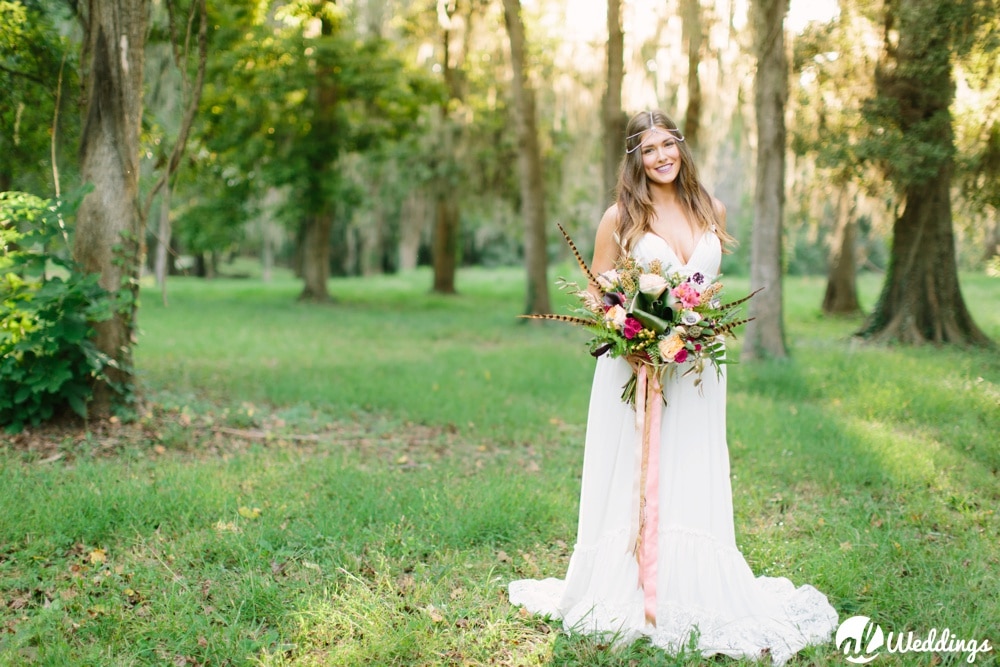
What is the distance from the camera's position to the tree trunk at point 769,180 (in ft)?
31.9

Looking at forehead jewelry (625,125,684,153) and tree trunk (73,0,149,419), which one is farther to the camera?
tree trunk (73,0,149,419)

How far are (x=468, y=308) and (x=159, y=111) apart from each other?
7726 mm

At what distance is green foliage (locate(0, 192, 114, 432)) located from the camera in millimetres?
5289

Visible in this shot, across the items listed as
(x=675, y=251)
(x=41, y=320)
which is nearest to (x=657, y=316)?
(x=675, y=251)

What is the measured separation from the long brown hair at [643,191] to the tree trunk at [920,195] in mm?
8526

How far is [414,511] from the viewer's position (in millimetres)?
4727

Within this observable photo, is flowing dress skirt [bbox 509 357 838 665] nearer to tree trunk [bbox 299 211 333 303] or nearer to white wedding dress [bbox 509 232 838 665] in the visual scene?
white wedding dress [bbox 509 232 838 665]

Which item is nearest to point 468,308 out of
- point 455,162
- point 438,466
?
point 455,162

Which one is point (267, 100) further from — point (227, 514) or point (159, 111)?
point (227, 514)

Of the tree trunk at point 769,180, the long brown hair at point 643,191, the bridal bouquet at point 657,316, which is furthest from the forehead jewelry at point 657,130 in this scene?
the tree trunk at point 769,180

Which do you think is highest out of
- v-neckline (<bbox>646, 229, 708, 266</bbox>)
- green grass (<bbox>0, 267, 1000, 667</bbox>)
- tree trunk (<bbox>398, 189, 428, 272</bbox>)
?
tree trunk (<bbox>398, 189, 428, 272</bbox>)

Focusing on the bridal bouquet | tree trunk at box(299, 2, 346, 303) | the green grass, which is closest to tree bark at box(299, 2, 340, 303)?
tree trunk at box(299, 2, 346, 303)

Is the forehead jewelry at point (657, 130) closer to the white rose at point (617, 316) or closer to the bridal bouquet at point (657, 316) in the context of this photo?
the bridal bouquet at point (657, 316)

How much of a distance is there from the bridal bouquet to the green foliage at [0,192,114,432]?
3929 millimetres
